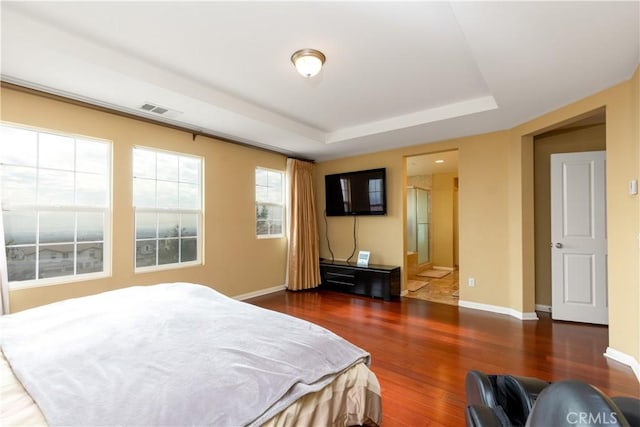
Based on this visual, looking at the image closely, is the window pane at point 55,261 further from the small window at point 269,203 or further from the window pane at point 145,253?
the small window at point 269,203

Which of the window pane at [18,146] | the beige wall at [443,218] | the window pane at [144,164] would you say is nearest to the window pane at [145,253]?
the window pane at [144,164]

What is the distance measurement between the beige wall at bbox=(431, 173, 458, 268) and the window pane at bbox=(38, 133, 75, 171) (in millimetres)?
7065

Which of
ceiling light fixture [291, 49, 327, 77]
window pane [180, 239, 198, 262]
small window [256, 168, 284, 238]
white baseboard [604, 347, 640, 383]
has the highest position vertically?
ceiling light fixture [291, 49, 327, 77]

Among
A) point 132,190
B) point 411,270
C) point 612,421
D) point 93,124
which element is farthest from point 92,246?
point 411,270

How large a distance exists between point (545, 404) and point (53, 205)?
12.3 feet

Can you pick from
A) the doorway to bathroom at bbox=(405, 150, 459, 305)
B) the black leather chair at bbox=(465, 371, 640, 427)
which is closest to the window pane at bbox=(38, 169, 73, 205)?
the black leather chair at bbox=(465, 371, 640, 427)

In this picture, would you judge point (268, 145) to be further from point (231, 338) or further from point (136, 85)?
point (231, 338)

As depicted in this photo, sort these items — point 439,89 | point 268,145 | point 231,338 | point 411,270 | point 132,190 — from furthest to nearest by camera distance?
1. point 411,270
2. point 268,145
3. point 132,190
4. point 439,89
5. point 231,338

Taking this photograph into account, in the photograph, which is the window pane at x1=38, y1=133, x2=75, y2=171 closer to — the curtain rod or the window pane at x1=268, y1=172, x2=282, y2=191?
the curtain rod

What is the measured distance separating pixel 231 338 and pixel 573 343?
3292 millimetres

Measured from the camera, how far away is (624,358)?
241 cm

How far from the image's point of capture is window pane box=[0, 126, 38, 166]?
251cm

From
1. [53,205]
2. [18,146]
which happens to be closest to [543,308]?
[53,205]

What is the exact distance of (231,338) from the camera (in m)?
1.42
